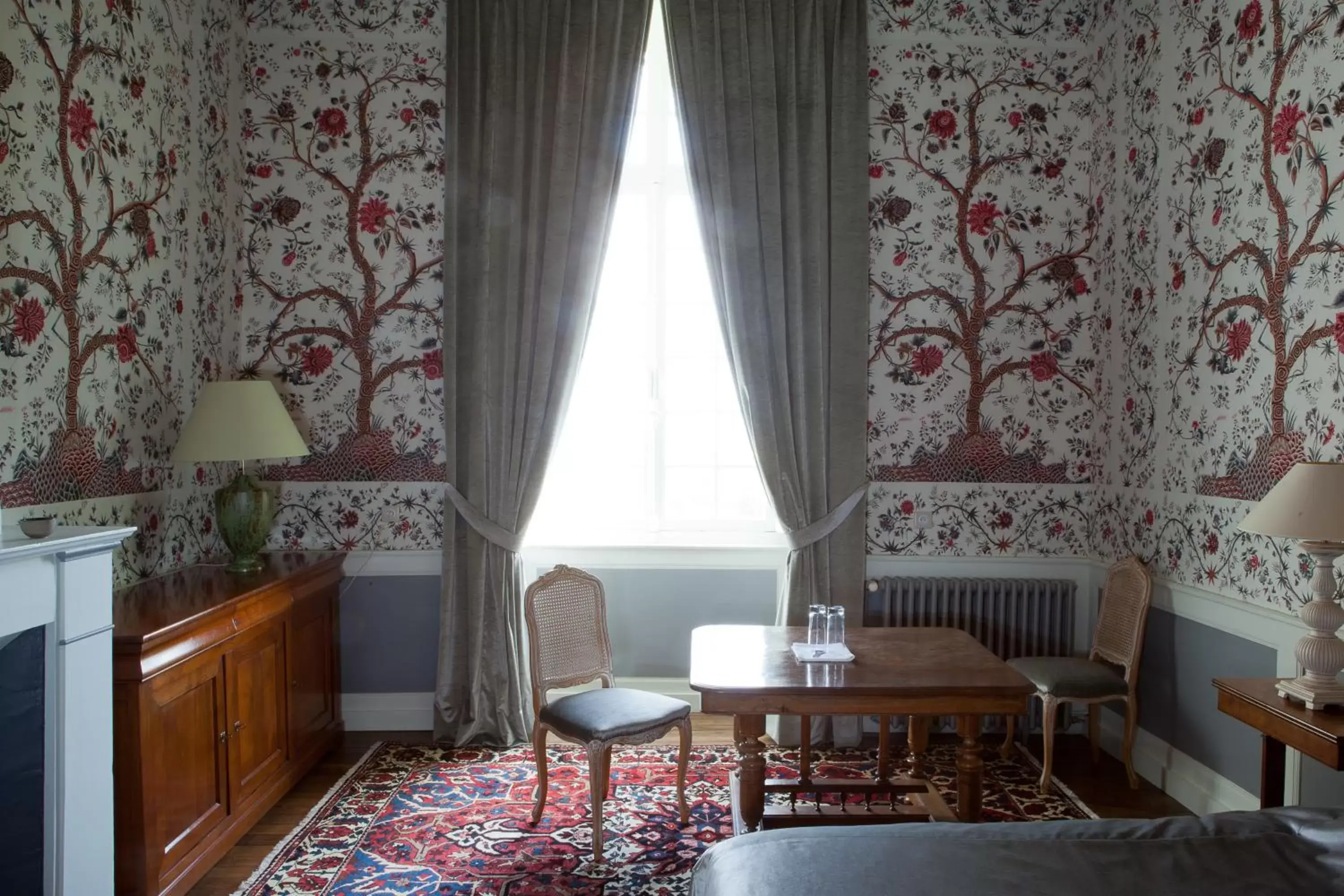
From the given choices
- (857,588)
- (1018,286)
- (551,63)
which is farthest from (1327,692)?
(551,63)

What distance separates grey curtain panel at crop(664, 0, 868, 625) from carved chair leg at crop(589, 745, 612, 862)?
4.31 feet

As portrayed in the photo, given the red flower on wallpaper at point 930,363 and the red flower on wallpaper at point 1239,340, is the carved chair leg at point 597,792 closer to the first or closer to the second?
the red flower on wallpaper at point 930,363

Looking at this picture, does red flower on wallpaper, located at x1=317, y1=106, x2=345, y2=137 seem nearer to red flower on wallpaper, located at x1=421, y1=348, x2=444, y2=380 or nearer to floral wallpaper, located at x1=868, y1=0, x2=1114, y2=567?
red flower on wallpaper, located at x1=421, y1=348, x2=444, y2=380

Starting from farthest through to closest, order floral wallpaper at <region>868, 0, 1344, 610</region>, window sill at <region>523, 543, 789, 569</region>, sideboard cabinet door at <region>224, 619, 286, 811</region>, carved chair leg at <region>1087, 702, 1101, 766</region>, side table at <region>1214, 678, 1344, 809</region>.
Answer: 1. window sill at <region>523, 543, 789, 569</region>
2. floral wallpaper at <region>868, 0, 1344, 610</region>
3. carved chair leg at <region>1087, 702, 1101, 766</region>
4. sideboard cabinet door at <region>224, 619, 286, 811</region>
5. side table at <region>1214, 678, 1344, 809</region>

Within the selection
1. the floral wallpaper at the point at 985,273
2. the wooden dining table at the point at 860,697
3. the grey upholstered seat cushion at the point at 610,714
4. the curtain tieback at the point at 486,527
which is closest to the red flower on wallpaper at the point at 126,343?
the curtain tieback at the point at 486,527

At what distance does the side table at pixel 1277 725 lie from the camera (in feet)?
7.31

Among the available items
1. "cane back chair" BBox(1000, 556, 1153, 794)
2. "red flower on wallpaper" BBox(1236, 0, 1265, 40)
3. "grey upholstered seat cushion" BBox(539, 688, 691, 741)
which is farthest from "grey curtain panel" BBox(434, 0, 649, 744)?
"red flower on wallpaper" BBox(1236, 0, 1265, 40)

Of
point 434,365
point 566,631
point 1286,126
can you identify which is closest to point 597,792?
point 566,631

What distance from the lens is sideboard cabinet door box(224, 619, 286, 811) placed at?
9.78 feet

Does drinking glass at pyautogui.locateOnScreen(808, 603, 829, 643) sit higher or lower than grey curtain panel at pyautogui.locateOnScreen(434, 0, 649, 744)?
lower

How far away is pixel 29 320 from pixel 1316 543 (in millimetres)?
3653

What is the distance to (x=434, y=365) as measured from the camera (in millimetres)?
4070

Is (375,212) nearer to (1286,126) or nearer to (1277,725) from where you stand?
(1286,126)

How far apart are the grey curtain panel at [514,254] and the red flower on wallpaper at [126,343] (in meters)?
1.20
